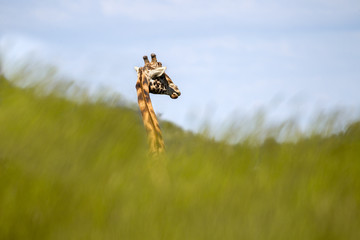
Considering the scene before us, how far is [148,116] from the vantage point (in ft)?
17.0

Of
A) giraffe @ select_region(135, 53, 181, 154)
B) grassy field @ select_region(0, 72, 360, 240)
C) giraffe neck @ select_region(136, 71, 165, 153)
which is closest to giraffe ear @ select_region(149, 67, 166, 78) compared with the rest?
giraffe @ select_region(135, 53, 181, 154)

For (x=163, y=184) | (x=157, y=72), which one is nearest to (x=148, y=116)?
(x=157, y=72)

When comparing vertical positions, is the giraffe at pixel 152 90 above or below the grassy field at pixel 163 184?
above

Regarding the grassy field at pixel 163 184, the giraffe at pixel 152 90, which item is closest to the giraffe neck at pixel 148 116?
the giraffe at pixel 152 90

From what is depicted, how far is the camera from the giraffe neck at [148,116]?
480cm

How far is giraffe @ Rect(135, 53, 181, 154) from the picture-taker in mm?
4949

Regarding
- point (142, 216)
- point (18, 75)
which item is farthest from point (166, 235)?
point (18, 75)

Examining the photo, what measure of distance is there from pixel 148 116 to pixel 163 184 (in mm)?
1794

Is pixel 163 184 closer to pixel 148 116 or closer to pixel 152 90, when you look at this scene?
pixel 148 116

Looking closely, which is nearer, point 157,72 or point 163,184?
point 163,184

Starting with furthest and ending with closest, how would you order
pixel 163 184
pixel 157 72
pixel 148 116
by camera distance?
pixel 157 72
pixel 148 116
pixel 163 184

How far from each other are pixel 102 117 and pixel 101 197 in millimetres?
1355

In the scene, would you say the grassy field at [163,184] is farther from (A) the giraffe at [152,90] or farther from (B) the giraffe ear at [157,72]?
(B) the giraffe ear at [157,72]

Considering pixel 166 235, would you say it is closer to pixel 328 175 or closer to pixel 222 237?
pixel 222 237
